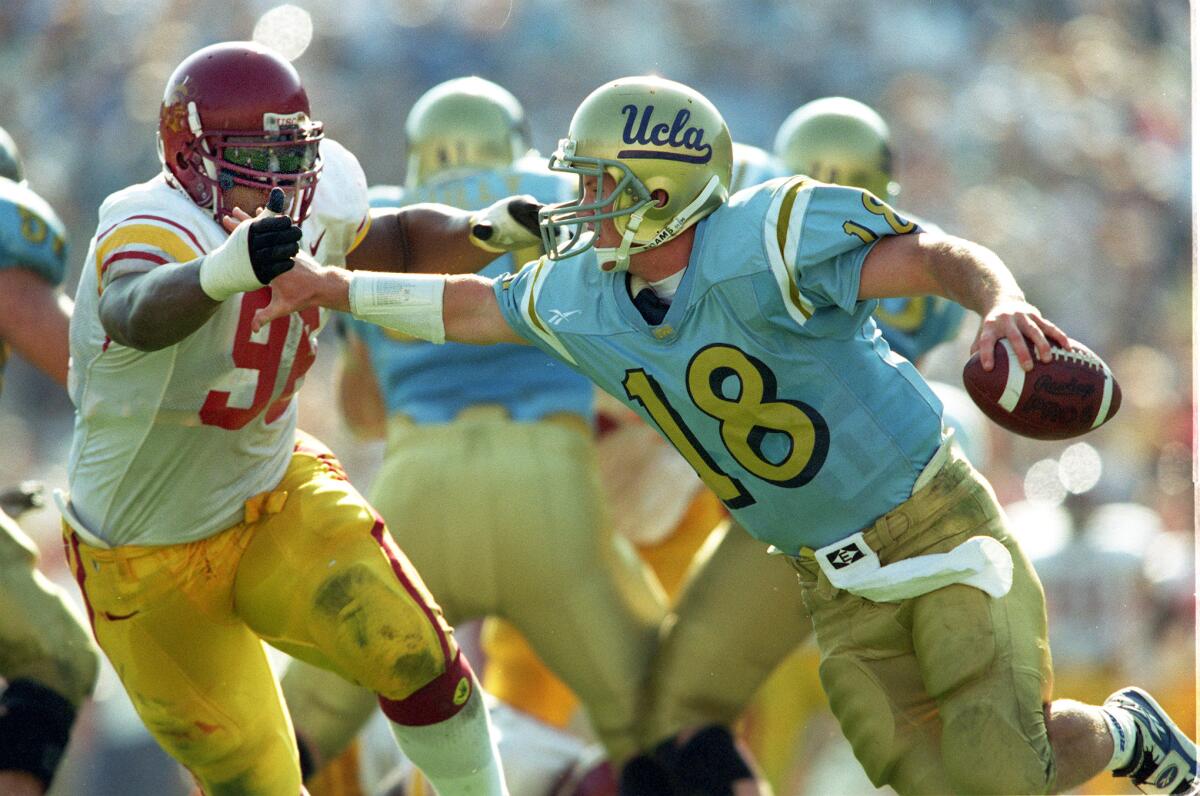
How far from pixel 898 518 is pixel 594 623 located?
155 centimetres

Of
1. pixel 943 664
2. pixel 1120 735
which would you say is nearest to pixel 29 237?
pixel 943 664

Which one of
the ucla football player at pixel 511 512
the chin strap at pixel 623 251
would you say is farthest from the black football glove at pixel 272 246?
the ucla football player at pixel 511 512

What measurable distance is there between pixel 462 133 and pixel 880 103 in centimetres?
578

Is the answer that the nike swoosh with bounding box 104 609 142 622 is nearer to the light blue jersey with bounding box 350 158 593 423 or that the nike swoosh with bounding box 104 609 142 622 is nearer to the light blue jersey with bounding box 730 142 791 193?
the light blue jersey with bounding box 350 158 593 423

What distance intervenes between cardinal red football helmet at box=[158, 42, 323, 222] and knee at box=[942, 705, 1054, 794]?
158 cm

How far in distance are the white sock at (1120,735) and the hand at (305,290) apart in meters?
1.66

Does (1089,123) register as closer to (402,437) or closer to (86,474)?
(402,437)

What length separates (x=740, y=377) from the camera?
3.26 meters

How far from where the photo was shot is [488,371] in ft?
16.2

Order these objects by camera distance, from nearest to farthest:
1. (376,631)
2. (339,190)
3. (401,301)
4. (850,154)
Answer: (401,301)
(376,631)
(339,190)
(850,154)

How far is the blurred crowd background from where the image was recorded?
8828 mm

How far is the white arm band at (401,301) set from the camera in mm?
3293

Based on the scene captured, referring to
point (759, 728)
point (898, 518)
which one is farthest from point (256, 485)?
point (759, 728)

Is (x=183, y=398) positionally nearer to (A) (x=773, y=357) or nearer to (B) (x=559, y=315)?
(B) (x=559, y=315)
